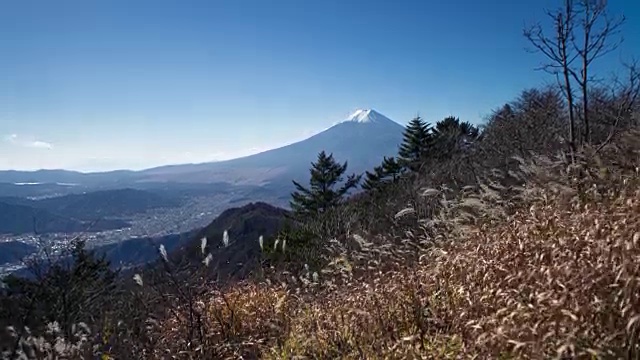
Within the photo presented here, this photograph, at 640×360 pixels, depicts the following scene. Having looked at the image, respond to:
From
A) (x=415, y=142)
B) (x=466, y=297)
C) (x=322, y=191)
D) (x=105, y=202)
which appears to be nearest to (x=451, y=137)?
(x=415, y=142)

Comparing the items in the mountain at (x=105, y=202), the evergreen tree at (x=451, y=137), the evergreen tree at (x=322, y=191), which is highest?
the evergreen tree at (x=451, y=137)

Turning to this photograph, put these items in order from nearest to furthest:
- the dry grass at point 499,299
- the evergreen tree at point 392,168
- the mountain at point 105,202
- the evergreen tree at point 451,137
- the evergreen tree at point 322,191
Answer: the dry grass at point 499,299
the evergreen tree at point 451,137
the evergreen tree at point 392,168
the evergreen tree at point 322,191
the mountain at point 105,202

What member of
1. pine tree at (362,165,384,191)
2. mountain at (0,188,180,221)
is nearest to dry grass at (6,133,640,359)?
pine tree at (362,165,384,191)

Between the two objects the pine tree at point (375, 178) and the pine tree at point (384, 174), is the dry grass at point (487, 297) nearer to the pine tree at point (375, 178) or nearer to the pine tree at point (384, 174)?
the pine tree at point (384, 174)

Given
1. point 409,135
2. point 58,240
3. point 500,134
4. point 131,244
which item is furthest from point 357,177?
point 131,244

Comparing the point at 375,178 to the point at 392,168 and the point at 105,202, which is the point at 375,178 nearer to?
the point at 392,168

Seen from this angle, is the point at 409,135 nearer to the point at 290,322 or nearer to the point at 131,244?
the point at 290,322

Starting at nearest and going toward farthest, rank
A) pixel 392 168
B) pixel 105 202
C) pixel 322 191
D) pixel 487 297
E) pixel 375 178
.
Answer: pixel 487 297, pixel 392 168, pixel 322 191, pixel 375 178, pixel 105 202

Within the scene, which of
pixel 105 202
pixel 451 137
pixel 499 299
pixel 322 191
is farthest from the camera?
pixel 105 202

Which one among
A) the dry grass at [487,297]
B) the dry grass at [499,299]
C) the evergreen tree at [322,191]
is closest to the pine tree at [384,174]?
the evergreen tree at [322,191]

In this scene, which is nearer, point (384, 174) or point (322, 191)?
point (384, 174)

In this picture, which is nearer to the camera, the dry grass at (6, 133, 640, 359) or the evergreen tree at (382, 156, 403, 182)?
the dry grass at (6, 133, 640, 359)

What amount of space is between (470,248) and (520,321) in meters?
1.53

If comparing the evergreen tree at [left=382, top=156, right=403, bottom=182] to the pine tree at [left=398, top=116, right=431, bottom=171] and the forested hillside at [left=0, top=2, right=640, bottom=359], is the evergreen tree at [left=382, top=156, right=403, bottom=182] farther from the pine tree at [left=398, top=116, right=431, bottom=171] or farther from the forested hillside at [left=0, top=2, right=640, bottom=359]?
the forested hillside at [left=0, top=2, right=640, bottom=359]
